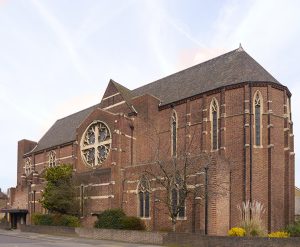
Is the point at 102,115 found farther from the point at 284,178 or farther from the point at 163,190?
the point at 284,178

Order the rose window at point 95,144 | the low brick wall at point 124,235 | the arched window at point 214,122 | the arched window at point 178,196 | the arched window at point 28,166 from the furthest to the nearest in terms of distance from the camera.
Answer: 1. the arched window at point 28,166
2. the rose window at point 95,144
3. the arched window at point 214,122
4. the arched window at point 178,196
5. the low brick wall at point 124,235

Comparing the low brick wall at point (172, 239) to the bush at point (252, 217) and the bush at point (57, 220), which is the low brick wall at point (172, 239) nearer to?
the bush at point (57, 220)

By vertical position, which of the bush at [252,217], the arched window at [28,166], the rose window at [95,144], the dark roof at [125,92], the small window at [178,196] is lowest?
the bush at [252,217]

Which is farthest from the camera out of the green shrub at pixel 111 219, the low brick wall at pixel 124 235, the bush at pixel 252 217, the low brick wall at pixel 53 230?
the low brick wall at pixel 53 230

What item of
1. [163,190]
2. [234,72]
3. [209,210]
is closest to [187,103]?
[234,72]

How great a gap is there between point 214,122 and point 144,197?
9208 millimetres

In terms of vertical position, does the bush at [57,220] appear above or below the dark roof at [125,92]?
below

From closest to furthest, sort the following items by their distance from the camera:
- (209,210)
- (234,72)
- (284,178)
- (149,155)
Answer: (209,210)
(284,178)
(234,72)
(149,155)

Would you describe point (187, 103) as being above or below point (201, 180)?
above

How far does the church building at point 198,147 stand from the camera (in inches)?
1385

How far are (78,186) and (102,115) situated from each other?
7896 mm

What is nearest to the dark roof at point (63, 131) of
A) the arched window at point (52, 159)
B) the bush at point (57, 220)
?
the arched window at point (52, 159)

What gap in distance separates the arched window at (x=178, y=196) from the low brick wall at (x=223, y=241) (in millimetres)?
2770

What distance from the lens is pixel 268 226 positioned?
115 ft
